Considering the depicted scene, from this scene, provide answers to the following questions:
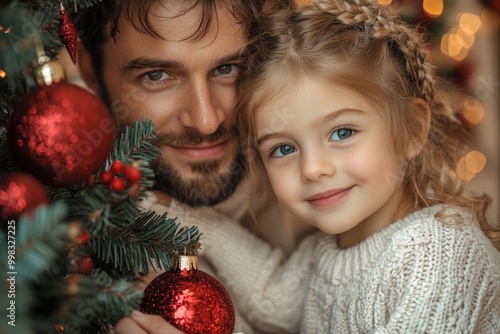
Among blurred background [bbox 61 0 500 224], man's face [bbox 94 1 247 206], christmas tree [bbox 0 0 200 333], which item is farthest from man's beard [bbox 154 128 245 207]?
christmas tree [bbox 0 0 200 333]

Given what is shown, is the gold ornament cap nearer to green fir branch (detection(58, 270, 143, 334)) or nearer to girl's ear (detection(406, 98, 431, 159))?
green fir branch (detection(58, 270, 143, 334))

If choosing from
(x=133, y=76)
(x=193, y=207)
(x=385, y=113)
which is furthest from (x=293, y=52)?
(x=193, y=207)

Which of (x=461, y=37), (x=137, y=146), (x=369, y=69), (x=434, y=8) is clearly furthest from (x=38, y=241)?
(x=461, y=37)

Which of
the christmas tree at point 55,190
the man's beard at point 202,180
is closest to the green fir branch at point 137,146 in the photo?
the christmas tree at point 55,190

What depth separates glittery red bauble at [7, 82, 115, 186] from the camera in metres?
0.76

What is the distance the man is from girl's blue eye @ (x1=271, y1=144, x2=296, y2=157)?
151 millimetres

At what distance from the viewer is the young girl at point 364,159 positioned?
3.53 feet

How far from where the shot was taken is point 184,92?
51.3 inches

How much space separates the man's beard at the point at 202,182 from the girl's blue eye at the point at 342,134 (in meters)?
0.33

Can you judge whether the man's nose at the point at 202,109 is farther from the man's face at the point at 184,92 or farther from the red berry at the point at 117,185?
the red berry at the point at 117,185

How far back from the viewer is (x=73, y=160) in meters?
0.77

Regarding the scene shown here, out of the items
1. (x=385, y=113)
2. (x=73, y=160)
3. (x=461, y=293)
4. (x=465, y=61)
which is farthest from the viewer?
(x=465, y=61)

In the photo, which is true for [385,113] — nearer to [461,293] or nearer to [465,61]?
[461,293]

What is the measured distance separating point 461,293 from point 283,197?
16.3 inches
